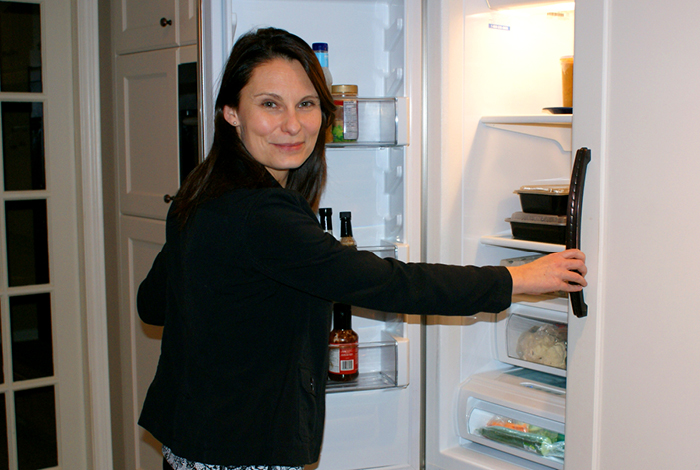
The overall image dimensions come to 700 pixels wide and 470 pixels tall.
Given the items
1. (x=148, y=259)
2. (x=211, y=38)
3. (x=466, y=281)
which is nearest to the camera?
(x=466, y=281)

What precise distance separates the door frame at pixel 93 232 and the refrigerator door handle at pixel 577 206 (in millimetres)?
1802

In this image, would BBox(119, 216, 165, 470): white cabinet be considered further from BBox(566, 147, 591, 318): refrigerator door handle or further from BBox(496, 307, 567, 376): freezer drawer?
BBox(566, 147, 591, 318): refrigerator door handle

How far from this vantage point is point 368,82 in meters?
1.84

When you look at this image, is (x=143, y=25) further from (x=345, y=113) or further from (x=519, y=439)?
(x=519, y=439)

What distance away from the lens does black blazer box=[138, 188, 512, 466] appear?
103 centimetres

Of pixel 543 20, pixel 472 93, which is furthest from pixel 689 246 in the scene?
pixel 543 20

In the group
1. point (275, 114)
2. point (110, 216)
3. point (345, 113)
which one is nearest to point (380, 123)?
point (345, 113)

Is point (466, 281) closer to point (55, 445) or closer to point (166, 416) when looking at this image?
point (166, 416)

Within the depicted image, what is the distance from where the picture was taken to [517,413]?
5.29 ft

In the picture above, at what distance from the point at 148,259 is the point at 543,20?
1.56 m

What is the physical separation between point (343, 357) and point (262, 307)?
0.64 metres

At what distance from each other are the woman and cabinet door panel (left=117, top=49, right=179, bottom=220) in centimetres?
94

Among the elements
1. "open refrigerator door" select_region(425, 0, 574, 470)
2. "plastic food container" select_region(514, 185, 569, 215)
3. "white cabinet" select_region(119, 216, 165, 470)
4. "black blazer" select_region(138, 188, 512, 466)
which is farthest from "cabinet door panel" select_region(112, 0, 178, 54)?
"plastic food container" select_region(514, 185, 569, 215)

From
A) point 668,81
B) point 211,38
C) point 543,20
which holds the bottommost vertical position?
point 668,81
